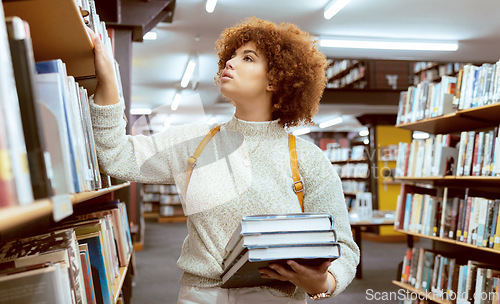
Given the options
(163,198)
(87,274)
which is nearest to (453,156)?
(87,274)

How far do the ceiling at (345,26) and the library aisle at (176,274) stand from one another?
2.81 m

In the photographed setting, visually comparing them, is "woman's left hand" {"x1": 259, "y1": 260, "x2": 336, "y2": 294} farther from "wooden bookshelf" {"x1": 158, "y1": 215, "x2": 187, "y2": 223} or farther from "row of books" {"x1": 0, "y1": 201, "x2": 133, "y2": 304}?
"wooden bookshelf" {"x1": 158, "y1": 215, "x2": 187, "y2": 223}

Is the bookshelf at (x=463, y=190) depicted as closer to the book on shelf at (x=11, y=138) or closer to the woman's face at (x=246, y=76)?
the woman's face at (x=246, y=76)

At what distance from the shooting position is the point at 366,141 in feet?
28.6

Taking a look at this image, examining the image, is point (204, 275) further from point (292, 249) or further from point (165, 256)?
point (165, 256)

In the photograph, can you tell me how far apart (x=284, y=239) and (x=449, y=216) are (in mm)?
2416

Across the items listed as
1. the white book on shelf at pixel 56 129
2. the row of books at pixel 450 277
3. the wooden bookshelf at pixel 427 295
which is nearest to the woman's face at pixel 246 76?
the white book on shelf at pixel 56 129

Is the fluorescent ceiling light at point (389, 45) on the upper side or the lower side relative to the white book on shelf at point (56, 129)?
upper

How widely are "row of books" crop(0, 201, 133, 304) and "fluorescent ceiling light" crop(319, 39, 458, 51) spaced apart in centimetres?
437

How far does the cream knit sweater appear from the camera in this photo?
44.3 inches

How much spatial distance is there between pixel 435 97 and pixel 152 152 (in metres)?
2.60

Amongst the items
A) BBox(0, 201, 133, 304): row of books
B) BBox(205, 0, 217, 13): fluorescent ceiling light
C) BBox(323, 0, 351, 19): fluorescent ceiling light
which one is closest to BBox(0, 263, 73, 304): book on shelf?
BBox(0, 201, 133, 304): row of books

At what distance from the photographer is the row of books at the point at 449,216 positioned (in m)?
2.51

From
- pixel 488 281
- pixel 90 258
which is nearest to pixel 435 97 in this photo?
pixel 488 281
